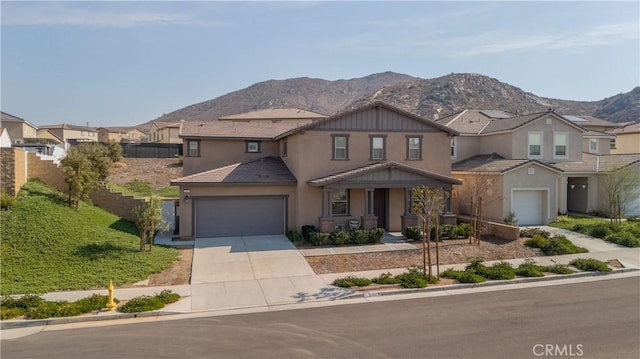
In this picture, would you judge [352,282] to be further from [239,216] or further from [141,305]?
[239,216]

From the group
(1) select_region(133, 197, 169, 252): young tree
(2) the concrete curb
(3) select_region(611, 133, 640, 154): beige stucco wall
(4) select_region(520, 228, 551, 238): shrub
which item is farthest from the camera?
(3) select_region(611, 133, 640, 154): beige stucco wall

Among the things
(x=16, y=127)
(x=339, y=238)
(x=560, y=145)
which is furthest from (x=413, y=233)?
(x=16, y=127)

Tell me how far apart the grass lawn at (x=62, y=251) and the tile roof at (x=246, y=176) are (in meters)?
3.76

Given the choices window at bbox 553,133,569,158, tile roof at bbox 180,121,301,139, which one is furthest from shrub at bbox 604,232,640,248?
tile roof at bbox 180,121,301,139

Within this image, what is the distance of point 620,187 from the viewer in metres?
22.4

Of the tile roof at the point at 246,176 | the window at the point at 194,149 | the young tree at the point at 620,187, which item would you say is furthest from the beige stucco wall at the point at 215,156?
the young tree at the point at 620,187

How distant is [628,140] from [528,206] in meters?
26.3

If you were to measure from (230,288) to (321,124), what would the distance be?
10.4 m

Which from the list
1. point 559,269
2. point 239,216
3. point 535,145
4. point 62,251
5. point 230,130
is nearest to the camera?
point 62,251

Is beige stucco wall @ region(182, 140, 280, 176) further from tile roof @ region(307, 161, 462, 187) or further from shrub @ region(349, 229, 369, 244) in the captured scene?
shrub @ region(349, 229, 369, 244)

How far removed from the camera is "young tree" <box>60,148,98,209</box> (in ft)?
56.3

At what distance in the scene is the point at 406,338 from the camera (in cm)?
859

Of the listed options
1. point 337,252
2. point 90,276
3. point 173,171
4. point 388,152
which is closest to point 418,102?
point 173,171

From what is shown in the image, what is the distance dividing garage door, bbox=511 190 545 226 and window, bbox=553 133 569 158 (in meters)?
4.92
